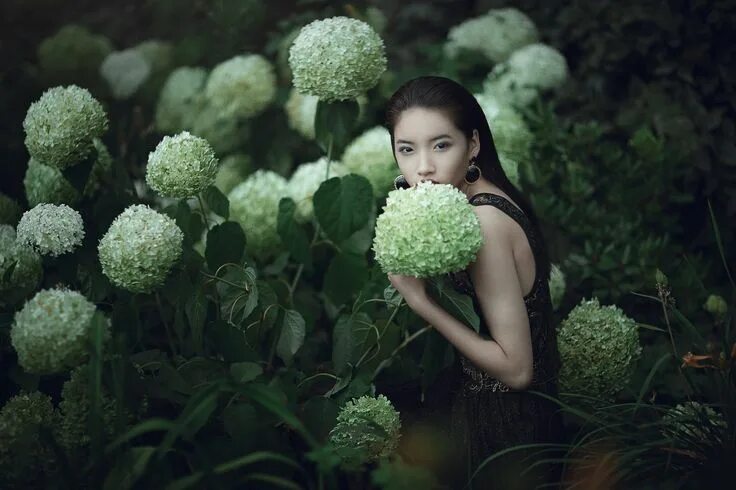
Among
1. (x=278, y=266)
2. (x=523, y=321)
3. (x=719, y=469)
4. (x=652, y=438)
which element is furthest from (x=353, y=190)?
(x=719, y=469)

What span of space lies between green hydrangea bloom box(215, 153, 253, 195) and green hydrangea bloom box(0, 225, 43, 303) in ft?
4.31

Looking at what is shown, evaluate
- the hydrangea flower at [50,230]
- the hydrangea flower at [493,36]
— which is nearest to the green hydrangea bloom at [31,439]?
the hydrangea flower at [50,230]

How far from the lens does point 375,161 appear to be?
2998 millimetres

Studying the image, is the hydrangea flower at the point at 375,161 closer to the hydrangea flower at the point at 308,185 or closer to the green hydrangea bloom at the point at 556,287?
the hydrangea flower at the point at 308,185

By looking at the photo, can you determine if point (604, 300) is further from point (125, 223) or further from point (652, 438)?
point (125, 223)

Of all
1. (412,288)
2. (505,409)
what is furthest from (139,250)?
(505,409)

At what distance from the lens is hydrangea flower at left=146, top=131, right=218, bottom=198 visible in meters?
2.00

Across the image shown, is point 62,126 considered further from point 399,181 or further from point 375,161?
point 375,161

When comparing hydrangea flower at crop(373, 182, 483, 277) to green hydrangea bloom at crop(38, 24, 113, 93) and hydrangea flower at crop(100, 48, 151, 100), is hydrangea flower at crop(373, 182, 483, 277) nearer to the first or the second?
hydrangea flower at crop(100, 48, 151, 100)

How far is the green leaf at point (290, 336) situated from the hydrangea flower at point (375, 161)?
0.86 meters

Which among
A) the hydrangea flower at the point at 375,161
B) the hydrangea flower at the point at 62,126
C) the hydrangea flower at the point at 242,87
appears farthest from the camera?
the hydrangea flower at the point at 242,87

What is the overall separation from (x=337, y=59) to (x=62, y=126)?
75 centimetres

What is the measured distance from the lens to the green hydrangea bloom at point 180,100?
3535mm

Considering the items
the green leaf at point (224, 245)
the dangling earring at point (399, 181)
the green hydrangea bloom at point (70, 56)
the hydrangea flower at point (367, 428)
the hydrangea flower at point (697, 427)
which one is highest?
the green hydrangea bloom at point (70, 56)
